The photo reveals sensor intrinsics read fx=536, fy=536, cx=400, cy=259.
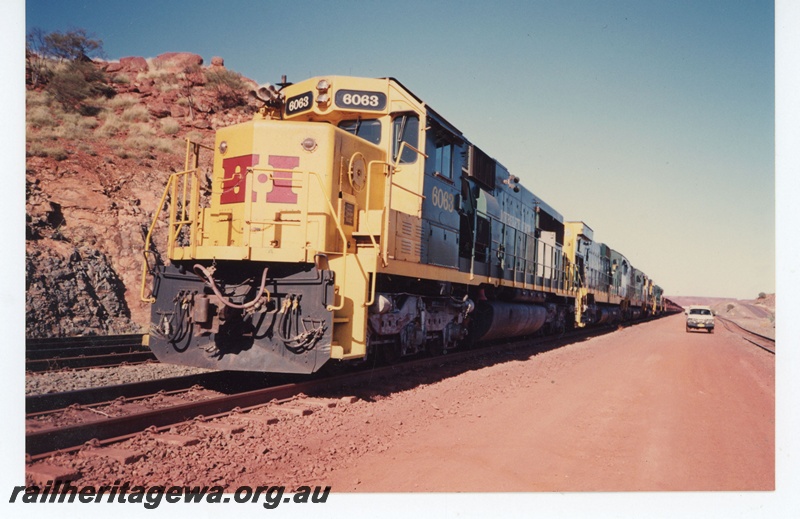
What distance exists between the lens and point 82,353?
7848 mm

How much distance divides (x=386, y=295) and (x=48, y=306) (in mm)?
7957

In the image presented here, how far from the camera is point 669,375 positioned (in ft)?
28.7

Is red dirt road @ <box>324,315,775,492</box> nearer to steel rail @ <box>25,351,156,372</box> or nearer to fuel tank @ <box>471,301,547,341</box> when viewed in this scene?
fuel tank @ <box>471,301,547,341</box>

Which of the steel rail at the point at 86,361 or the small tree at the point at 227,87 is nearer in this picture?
the steel rail at the point at 86,361

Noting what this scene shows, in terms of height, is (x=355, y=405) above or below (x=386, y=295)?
below

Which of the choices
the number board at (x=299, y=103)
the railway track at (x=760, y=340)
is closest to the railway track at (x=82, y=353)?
the number board at (x=299, y=103)

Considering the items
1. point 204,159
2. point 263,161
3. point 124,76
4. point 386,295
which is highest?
point 124,76

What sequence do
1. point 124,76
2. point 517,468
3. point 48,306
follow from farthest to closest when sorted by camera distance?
point 124,76
point 48,306
point 517,468

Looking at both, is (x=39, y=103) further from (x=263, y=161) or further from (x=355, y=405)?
(x=355, y=405)

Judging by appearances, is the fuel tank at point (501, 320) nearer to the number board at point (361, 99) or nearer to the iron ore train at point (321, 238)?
the iron ore train at point (321, 238)

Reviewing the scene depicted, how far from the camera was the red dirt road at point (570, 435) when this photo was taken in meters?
4.06

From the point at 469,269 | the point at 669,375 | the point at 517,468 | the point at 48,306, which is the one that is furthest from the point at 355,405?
the point at 48,306

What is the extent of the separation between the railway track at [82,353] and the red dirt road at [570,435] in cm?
429

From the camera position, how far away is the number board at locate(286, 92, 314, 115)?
685cm
